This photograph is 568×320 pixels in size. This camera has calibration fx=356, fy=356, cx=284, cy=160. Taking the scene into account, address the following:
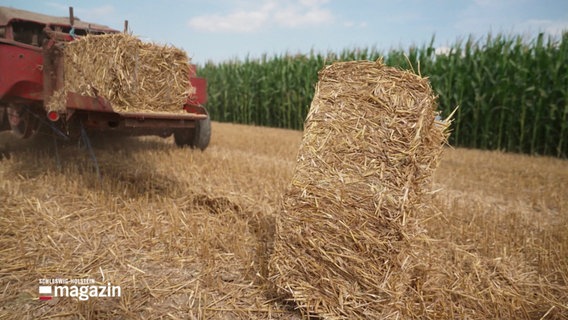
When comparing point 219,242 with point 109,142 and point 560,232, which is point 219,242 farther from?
point 109,142

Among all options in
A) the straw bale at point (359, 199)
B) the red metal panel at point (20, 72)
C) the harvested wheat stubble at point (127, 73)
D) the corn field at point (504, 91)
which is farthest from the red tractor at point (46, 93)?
the corn field at point (504, 91)

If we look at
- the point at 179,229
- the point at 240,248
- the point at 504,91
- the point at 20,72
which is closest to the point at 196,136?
the point at 20,72

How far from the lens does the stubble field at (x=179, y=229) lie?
2146 mm

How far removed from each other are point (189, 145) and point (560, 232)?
17.7 ft

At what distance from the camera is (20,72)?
3918 millimetres

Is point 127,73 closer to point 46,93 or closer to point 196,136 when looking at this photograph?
point 46,93

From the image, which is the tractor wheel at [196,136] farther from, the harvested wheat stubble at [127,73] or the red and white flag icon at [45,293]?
the red and white flag icon at [45,293]

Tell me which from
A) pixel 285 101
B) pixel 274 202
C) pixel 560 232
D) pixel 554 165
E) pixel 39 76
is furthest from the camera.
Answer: pixel 285 101

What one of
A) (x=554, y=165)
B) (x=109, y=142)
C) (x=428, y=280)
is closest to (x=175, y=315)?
(x=428, y=280)

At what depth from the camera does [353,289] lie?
78.5 inches

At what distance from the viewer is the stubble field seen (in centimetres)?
215

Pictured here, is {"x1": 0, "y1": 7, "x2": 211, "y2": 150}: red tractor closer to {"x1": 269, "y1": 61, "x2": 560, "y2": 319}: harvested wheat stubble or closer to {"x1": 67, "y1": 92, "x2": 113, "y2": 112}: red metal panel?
{"x1": 67, "y1": 92, "x2": 113, "y2": 112}: red metal panel

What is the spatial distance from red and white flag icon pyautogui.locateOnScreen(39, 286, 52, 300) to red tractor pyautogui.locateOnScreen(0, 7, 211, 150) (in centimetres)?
145

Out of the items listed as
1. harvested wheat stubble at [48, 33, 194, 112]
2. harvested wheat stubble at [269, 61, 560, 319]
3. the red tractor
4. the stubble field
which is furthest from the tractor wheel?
harvested wheat stubble at [269, 61, 560, 319]
